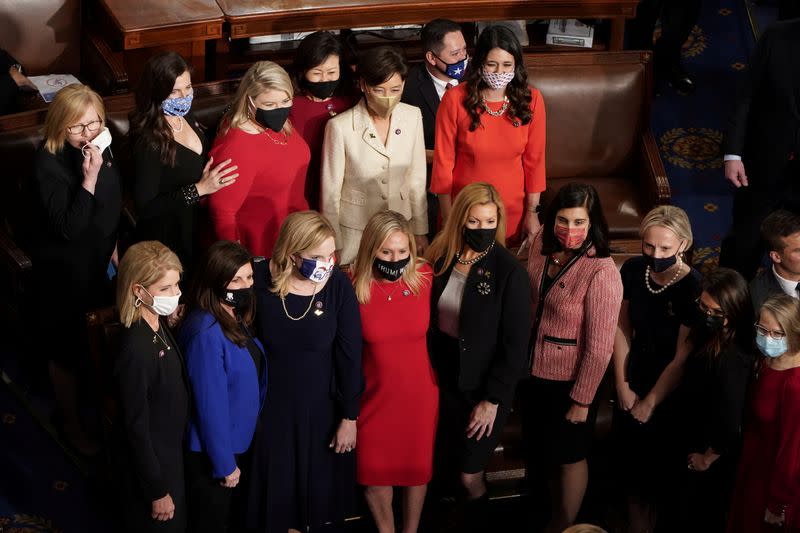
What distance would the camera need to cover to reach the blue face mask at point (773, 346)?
14.0ft

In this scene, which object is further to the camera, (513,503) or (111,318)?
(513,503)

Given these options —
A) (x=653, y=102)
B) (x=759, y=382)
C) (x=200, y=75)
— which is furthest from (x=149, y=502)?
(x=653, y=102)

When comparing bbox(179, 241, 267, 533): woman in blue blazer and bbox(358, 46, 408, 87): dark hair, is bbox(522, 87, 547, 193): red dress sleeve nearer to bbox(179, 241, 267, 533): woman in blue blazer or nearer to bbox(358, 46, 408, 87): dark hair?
bbox(358, 46, 408, 87): dark hair

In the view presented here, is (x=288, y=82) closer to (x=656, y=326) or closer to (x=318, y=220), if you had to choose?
(x=318, y=220)

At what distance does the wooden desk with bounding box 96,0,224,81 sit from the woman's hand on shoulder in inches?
52.1

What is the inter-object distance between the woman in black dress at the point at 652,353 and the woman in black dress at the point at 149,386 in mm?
1578

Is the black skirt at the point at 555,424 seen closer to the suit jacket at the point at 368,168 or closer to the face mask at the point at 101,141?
the suit jacket at the point at 368,168

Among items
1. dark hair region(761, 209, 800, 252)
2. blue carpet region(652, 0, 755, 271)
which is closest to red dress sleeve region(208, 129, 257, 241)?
dark hair region(761, 209, 800, 252)

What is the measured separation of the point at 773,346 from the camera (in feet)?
14.0

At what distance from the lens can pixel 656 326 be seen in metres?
4.68

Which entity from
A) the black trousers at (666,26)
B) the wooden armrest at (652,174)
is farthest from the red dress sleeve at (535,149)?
the black trousers at (666,26)

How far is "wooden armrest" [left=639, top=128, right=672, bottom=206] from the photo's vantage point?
5926 millimetres

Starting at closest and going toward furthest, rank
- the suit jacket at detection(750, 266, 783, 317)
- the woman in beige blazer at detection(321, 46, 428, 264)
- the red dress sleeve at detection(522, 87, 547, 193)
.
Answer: the suit jacket at detection(750, 266, 783, 317) → the woman in beige blazer at detection(321, 46, 428, 264) → the red dress sleeve at detection(522, 87, 547, 193)

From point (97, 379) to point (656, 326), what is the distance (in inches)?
76.6
